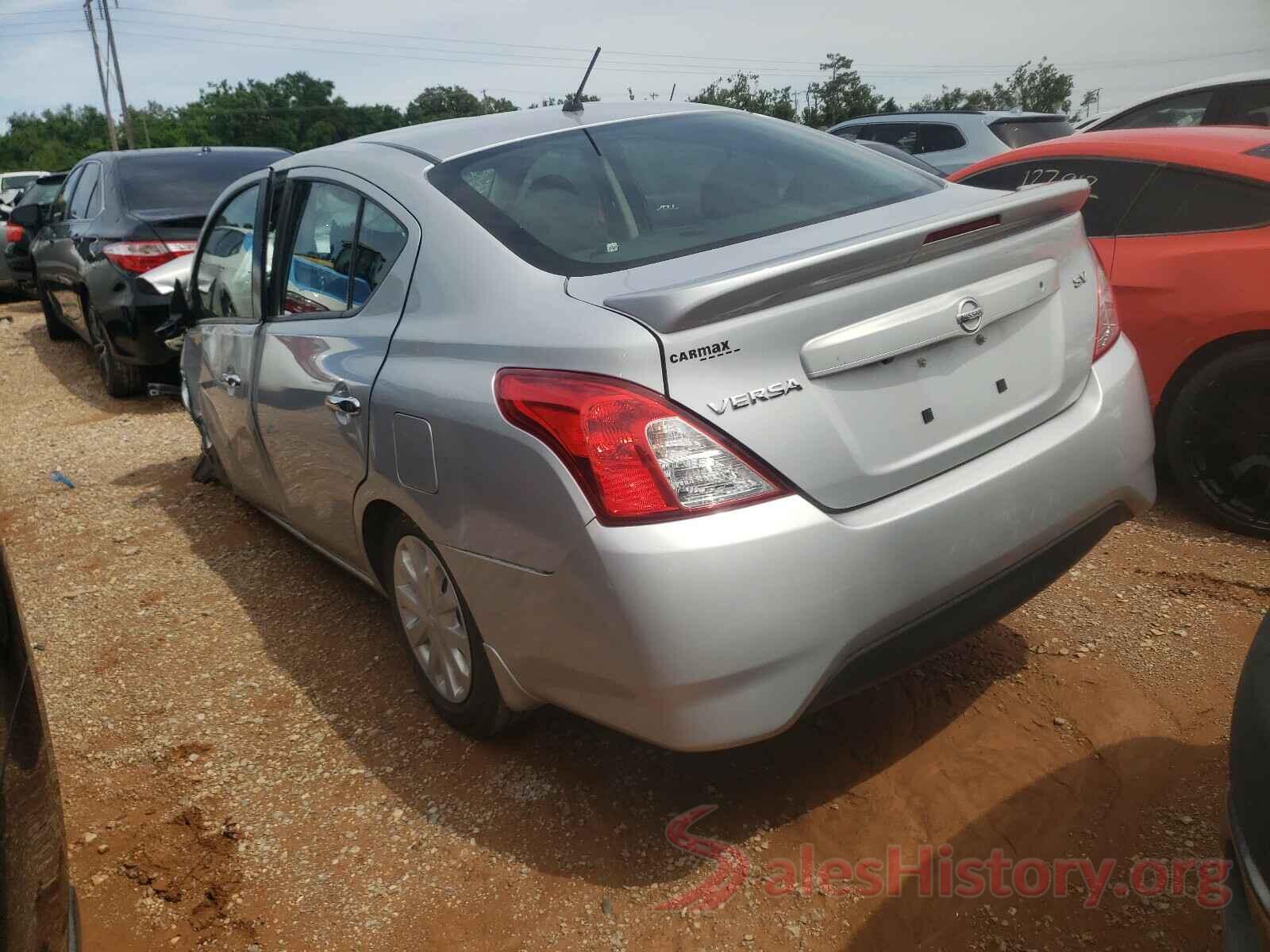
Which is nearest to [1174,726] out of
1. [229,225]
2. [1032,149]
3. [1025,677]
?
[1025,677]

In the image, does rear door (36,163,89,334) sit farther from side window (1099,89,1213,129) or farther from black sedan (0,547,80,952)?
side window (1099,89,1213,129)

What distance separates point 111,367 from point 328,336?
5.63m

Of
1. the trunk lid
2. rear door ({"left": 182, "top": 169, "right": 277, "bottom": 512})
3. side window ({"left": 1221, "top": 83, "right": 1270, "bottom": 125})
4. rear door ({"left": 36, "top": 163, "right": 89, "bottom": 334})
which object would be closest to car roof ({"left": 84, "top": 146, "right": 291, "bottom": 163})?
rear door ({"left": 36, "top": 163, "right": 89, "bottom": 334})

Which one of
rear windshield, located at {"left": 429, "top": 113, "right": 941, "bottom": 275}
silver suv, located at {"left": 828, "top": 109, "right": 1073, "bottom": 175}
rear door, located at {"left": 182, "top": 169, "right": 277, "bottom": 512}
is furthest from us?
silver suv, located at {"left": 828, "top": 109, "right": 1073, "bottom": 175}

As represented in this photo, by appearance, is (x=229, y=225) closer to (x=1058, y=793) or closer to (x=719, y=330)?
(x=719, y=330)

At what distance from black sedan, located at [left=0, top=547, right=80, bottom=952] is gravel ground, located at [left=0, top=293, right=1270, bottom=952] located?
0.84 metres

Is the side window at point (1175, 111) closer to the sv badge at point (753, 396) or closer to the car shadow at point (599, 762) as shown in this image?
the car shadow at point (599, 762)

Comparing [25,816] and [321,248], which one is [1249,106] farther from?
[25,816]

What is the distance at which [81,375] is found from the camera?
30.2 ft

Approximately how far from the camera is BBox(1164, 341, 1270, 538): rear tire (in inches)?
145

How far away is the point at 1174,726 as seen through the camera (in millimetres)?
2713

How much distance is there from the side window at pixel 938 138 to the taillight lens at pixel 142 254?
25.6ft

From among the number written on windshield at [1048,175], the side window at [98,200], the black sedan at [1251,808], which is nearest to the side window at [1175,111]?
the number written on windshield at [1048,175]

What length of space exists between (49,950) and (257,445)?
2.46 metres
